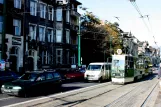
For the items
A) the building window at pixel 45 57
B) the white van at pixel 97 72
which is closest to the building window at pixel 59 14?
the building window at pixel 45 57

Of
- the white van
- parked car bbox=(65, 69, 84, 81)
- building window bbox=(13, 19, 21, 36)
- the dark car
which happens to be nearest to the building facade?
building window bbox=(13, 19, 21, 36)

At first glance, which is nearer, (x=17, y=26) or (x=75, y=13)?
(x=17, y=26)

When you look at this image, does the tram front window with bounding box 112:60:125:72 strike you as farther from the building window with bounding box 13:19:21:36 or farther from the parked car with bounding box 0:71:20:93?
the building window with bounding box 13:19:21:36

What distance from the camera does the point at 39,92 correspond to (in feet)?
56.1

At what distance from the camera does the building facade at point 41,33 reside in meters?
32.3

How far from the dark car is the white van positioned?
9253 millimetres

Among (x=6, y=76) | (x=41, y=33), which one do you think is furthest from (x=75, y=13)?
(x=6, y=76)

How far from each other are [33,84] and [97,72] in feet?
42.5

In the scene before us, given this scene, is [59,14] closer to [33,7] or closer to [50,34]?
[50,34]

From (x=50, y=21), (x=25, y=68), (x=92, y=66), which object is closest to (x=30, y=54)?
(x=25, y=68)

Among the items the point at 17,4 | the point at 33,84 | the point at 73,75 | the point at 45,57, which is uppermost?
the point at 17,4

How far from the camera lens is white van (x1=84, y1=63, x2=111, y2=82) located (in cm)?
2834

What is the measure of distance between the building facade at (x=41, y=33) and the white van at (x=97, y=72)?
29.3 ft

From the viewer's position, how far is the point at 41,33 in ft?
124
